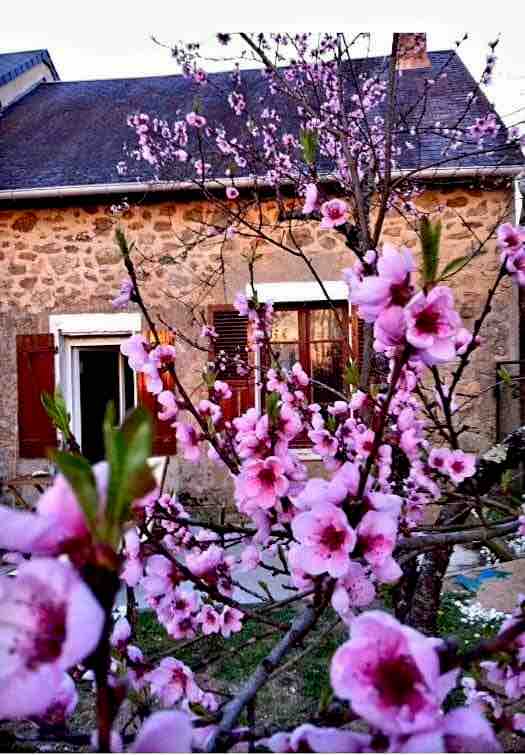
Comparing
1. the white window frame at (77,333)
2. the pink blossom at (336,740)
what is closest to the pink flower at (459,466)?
the pink blossom at (336,740)

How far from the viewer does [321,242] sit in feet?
23.4

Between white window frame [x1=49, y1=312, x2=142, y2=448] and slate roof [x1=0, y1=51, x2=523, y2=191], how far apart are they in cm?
146

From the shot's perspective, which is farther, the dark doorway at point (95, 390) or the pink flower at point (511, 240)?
the dark doorway at point (95, 390)

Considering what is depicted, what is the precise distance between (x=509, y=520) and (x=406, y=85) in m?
7.70

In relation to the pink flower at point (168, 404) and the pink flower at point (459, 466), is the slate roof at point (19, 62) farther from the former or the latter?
the pink flower at point (459, 466)

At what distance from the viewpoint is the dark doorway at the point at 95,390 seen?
8305 mm

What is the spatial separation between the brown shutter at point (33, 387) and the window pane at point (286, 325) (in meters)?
2.51

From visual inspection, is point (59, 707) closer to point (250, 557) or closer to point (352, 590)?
point (352, 590)

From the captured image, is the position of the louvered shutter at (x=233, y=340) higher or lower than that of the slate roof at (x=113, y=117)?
lower

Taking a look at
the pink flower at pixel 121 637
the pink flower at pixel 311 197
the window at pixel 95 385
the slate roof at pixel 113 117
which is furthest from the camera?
the window at pixel 95 385

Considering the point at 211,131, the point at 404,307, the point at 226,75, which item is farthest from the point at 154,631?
the point at 226,75

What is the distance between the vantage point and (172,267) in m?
7.29

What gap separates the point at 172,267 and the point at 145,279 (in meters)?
0.33

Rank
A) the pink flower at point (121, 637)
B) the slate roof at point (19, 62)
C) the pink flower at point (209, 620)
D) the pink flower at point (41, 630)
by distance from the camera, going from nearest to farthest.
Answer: the pink flower at point (41, 630) < the pink flower at point (121, 637) < the pink flower at point (209, 620) < the slate roof at point (19, 62)
